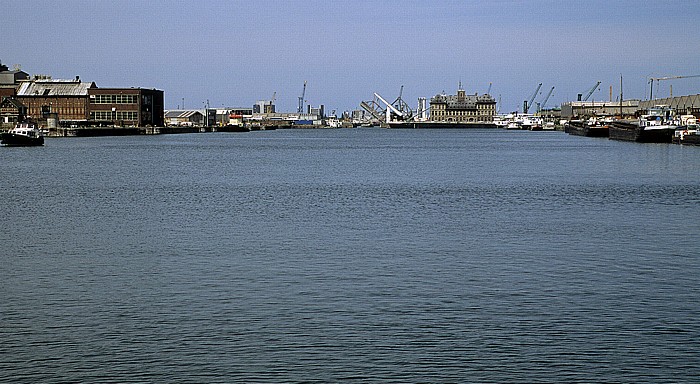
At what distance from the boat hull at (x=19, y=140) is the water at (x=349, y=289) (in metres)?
49.4

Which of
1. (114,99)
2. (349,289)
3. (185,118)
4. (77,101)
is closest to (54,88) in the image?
(77,101)

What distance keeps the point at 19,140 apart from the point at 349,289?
226 feet

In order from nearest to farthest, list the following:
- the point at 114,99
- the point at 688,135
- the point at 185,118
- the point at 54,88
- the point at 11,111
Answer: the point at 688,135 → the point at 11,111 → the point at 114,99 → the point at 54,88 → the point at 185,118

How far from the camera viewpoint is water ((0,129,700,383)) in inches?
427

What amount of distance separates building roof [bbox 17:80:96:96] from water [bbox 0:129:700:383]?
92.4 m

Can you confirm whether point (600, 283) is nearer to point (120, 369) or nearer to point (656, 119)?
point (120, 369)

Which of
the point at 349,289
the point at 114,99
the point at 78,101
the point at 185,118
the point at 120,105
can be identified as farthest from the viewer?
the point at 185,118

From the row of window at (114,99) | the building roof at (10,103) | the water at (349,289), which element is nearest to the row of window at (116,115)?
the row of window at (114,99)

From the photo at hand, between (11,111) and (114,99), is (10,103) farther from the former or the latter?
(114,99)

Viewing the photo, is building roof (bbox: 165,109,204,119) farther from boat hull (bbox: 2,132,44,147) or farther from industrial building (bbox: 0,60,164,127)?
boat hull (bbox: 2,132,44,147)

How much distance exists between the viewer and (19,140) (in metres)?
78.0

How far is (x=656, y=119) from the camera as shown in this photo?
97.4 metres

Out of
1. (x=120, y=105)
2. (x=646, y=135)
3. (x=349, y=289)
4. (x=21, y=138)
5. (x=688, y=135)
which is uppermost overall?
(x=120, y=105)

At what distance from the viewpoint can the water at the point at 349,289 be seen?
10.8 m
